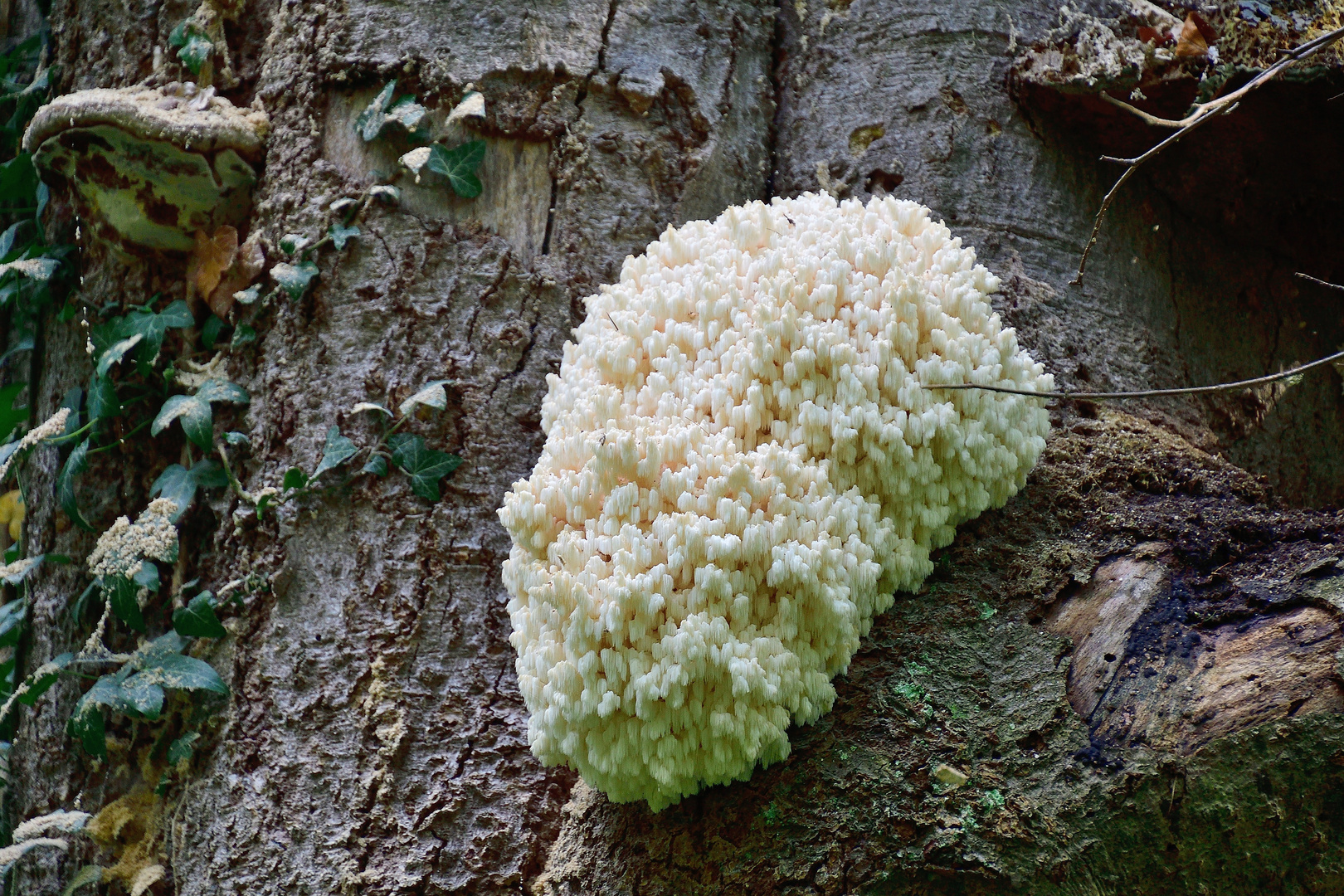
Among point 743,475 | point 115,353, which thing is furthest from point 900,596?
point 115,353

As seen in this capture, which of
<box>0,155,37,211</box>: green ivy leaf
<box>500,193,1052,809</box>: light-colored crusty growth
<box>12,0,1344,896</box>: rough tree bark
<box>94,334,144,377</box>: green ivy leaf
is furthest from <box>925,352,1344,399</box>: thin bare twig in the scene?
<box>0,155,37,211</box>: green ivy leaf

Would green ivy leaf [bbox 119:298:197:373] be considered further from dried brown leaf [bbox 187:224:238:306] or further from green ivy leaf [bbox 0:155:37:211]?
green ivy leaf [bbox 0:155:37:211]

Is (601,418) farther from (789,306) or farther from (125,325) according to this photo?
(125,325)

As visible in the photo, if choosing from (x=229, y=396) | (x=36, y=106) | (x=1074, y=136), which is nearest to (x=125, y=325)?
(x=229, y=396)

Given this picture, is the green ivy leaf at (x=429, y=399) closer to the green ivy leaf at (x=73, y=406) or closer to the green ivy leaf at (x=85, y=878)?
the green ivy leaf at (x=73, y=406)

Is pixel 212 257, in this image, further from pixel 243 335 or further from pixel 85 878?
pixel 85 878
